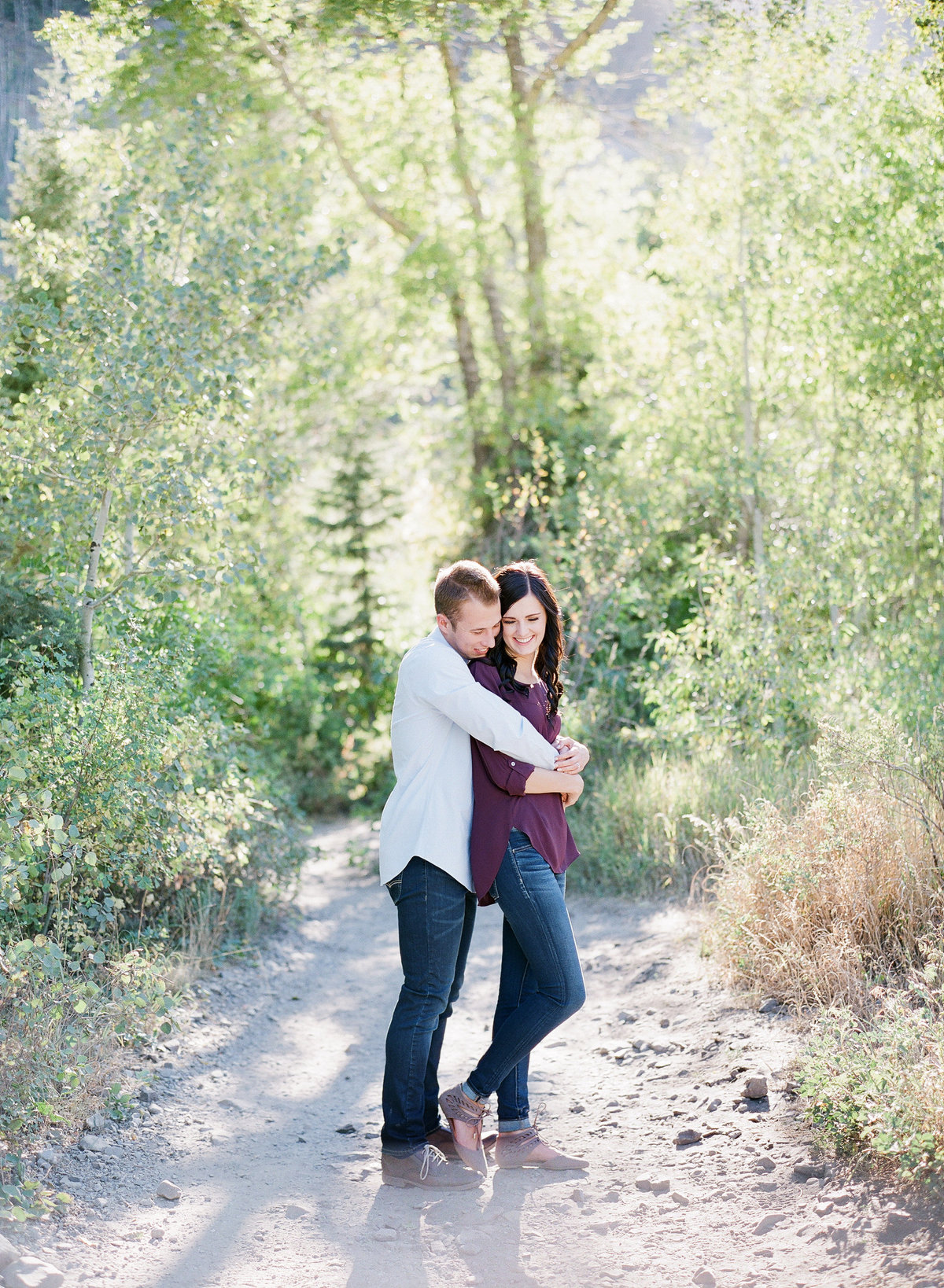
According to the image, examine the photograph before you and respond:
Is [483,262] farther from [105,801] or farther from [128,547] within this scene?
[105,801]

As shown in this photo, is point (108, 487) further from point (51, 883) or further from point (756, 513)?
point (756, 513)

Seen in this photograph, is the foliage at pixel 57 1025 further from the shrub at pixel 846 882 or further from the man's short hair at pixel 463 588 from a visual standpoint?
the shrub at pixel 846 882

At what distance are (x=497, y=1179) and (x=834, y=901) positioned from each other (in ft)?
5.57

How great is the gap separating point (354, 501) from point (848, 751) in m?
6.77

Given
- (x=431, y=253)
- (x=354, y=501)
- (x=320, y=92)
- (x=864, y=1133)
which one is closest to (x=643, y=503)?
(x=354, y=501)

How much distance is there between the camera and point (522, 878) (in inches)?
132

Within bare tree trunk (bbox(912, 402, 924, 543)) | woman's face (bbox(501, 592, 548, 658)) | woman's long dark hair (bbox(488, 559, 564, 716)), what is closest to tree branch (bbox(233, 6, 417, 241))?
bare tree trunk (bbox(912, 402, 924, 543))

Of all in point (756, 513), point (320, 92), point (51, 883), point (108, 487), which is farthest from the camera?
point (320, 92)

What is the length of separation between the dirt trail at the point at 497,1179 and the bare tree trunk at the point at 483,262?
288 inches

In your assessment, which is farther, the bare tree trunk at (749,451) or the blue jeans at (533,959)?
the bare tree trunk at (749,451)

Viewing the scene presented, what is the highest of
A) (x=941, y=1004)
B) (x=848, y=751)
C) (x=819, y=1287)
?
(x=848, y=751)

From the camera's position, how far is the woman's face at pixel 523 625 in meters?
3.53

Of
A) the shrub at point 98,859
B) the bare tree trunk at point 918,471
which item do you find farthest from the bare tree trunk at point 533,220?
the shrub at point 98,859

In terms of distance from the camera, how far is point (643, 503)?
29.0ft
